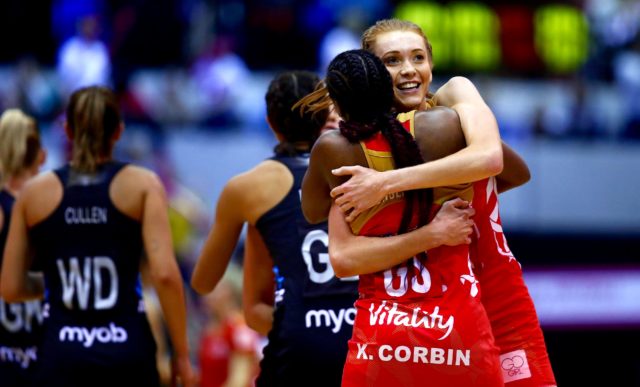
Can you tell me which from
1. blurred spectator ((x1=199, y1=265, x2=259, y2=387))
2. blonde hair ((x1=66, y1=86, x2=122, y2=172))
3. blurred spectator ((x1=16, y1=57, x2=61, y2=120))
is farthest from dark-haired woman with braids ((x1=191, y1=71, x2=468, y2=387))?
blurred spectator ((x1=16, y1=57, x2=61, y2=120))

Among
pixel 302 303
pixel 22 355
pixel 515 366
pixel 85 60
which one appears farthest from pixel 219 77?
pixel 515 366

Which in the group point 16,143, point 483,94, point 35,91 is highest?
point 35,91

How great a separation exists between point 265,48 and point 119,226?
10192 mm

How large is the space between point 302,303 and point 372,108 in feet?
4.31

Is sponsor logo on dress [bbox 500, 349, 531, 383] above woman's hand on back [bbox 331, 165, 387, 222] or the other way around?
the other way around

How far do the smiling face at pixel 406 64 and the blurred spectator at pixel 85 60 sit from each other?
9377 mm

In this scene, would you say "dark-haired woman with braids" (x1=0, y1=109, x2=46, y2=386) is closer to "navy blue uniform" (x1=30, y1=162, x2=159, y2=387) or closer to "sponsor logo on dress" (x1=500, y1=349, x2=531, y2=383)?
"navy blue uniform" (x1=30, y1=162, x2=159, y2=387)

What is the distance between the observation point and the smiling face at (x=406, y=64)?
411 centimetres

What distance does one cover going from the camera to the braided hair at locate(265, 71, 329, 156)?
5059 mm

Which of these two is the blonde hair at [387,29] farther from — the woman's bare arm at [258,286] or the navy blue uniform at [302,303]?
the woman's bare arm at [258,286]

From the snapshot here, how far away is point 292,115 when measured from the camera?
16.6 ft

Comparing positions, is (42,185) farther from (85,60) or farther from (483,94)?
(483,94)

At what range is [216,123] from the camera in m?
13.6

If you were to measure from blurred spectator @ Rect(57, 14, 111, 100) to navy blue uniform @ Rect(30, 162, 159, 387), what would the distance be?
807 cm
